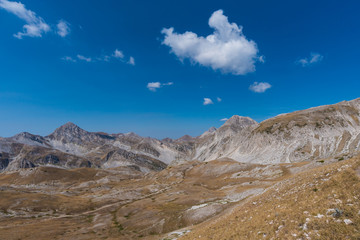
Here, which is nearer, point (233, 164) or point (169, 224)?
point (169, 224)

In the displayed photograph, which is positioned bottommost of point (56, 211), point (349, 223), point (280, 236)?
point (56, 211)

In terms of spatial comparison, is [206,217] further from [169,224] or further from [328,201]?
[328,201]

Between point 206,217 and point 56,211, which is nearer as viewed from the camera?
point 206,217

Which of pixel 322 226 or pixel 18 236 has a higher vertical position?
pixel 322 226

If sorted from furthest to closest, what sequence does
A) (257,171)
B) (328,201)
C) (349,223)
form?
(257,171)
(328,201)
(349,223)

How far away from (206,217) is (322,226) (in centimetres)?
3542

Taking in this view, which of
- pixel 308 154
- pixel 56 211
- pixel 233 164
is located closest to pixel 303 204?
pixel 56 211

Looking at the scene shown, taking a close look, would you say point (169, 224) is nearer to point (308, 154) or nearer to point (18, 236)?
point (18, 236)

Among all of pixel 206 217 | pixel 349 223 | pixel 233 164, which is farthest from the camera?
pixel 233 164

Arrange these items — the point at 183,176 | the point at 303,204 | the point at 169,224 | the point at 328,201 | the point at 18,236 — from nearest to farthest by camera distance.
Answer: the point at 328,201 < the point at 303,204 < the point at 169,224 < the point at 18,236 < the point at 183,176

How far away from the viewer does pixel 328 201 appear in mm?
17750

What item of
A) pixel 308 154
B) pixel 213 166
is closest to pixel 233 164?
pixel 213 166

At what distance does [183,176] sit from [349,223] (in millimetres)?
182538

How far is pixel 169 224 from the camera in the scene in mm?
50125
